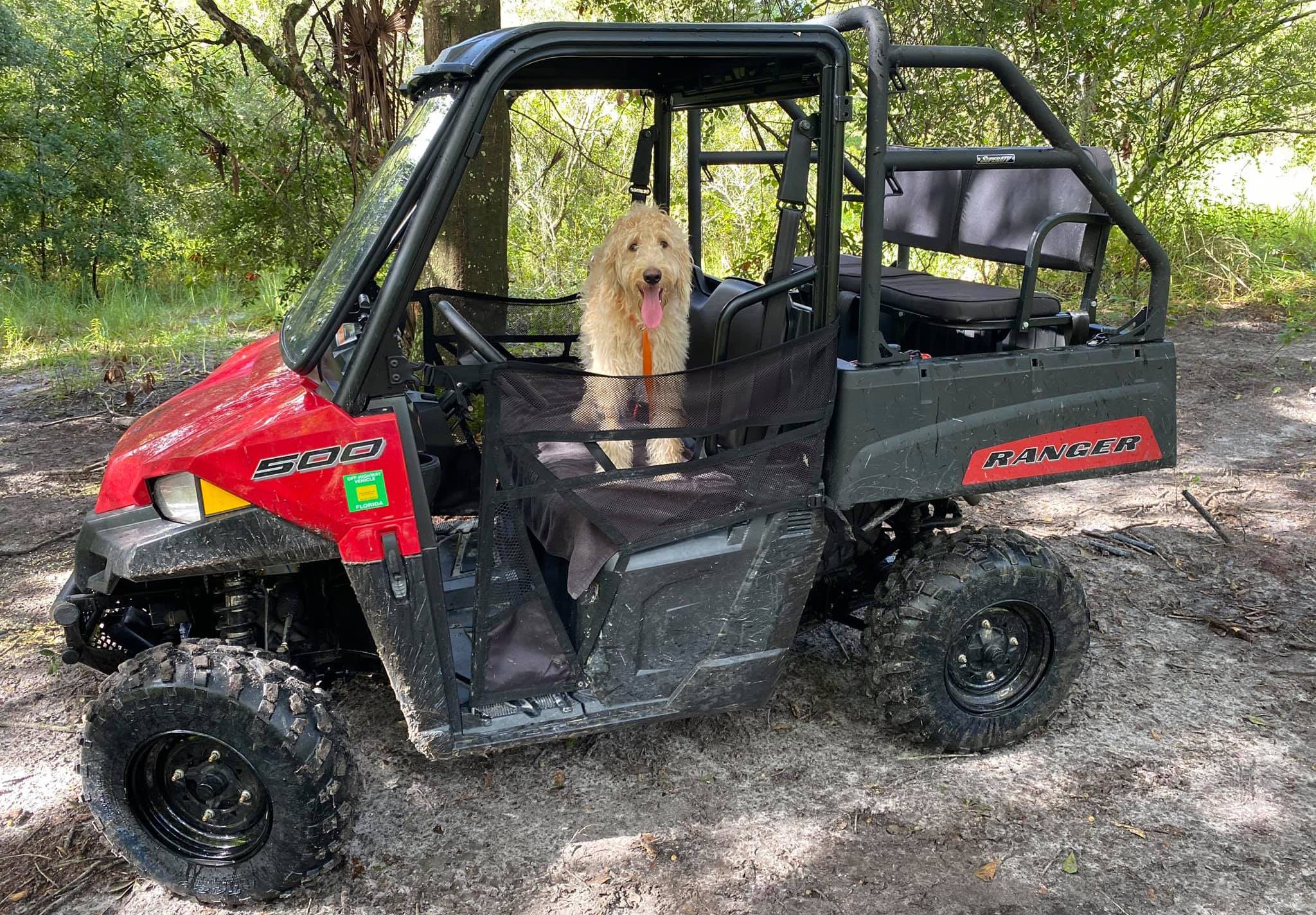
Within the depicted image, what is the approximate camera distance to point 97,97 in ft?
21.9

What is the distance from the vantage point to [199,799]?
2.53 m

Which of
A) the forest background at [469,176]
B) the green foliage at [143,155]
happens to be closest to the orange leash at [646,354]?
the forest background at [469,176]

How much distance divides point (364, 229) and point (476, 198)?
254 centimetres

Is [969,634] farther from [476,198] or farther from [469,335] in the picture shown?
[476,198]

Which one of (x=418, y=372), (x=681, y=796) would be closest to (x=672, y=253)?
(x=418, y=372)

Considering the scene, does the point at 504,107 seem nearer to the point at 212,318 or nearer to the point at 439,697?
the point at 439,697

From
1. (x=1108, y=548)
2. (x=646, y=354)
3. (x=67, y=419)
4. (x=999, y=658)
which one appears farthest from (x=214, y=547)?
(x=67, y=419)

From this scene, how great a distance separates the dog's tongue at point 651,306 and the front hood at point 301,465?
88cm

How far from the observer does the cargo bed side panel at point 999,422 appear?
8.82 ft

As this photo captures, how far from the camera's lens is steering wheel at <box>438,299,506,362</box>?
2807 millimetres

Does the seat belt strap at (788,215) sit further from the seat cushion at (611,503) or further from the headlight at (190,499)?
the headlight at (190,499)

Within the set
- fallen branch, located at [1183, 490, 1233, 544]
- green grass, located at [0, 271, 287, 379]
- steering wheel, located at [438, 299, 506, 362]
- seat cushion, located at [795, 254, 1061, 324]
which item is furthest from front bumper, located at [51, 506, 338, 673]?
green grass, located at [0, 271, 287, 379]

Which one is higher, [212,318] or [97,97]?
[97,97]

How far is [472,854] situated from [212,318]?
8149mm
